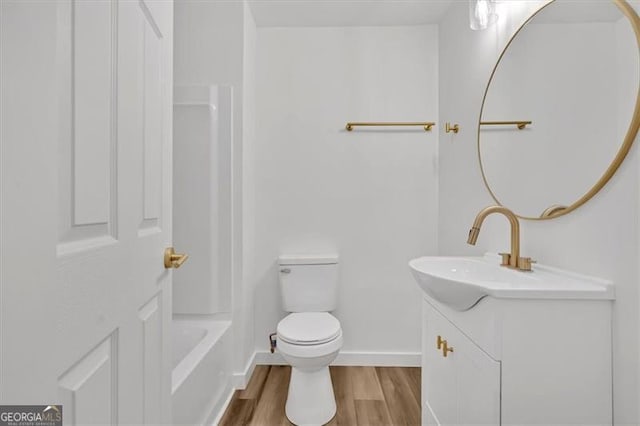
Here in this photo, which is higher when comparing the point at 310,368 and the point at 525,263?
the point at 525,263

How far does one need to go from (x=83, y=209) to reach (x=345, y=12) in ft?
7.07

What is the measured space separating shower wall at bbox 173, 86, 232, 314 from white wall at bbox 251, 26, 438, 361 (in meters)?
0.40

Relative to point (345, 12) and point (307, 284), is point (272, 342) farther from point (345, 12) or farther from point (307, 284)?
point (345, 12)

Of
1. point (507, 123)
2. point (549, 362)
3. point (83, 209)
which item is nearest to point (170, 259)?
point (83, 209)

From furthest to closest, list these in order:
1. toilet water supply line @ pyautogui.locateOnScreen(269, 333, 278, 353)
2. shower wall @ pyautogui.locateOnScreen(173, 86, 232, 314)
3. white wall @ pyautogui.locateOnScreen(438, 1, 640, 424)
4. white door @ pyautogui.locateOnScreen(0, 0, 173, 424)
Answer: toilet water supply line @ pyautogui.locateOnScreen(269, 333, 278, 353)
shower wall @ pyautogui.locateOnScreen(173, 86, 232, 314)
white wall @ pyautogui.locateOnScreen(438, 1, 640, 424)
white door @ pyautogui.locateOnScreen(0, 0, 173, 424)

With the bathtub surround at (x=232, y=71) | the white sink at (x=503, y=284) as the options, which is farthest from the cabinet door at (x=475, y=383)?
the bathtub surround at (x=232, y=71)

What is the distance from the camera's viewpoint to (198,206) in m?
2.07

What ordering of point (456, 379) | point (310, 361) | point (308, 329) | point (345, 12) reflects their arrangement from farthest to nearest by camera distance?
1. point (345, 12)
2. point (308, 329)
3. point (310, 361)
4. point (456, 379)

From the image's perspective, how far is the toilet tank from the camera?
7.48ft

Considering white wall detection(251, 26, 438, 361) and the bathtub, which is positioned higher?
white wall detection(251, 26, 438, 361)

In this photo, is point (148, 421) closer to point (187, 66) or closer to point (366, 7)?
point (187, 66)

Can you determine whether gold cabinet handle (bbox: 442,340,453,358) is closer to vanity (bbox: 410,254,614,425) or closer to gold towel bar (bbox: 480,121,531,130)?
Answer: vanity (bbox: 410,254,614,425)

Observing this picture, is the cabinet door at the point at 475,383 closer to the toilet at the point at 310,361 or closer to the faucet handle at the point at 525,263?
the faucet handle at the point at 525,263
